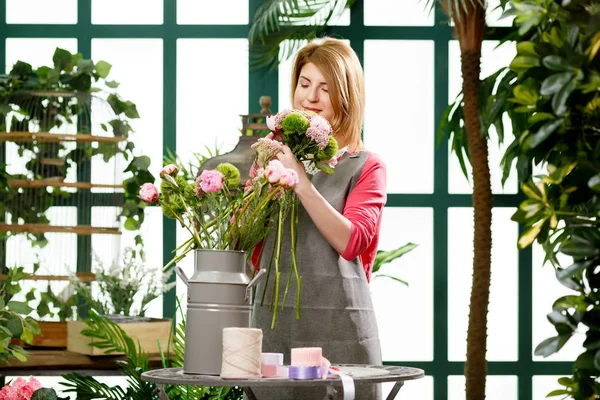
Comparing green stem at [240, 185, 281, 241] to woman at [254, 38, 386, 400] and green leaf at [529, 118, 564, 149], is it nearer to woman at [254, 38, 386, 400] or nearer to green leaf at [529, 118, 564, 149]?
woman at [254, 38, 386, 400]

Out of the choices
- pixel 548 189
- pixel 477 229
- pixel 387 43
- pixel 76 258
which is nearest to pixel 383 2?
pixel 387 43

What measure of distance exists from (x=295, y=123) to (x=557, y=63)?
675 millimetres

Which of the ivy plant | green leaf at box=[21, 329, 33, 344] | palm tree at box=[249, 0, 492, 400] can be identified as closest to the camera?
green leaf at box=[21, 329, 33, 344]

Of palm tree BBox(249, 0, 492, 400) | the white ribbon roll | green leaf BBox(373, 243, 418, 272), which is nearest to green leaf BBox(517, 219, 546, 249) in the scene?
the white ribbon roll

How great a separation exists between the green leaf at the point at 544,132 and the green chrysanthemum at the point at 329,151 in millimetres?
601

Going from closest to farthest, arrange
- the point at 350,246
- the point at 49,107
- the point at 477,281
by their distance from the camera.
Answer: the point at 350,246 → the point at 49,107 → the point at 477,281

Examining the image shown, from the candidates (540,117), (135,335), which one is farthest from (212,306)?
(135,335)

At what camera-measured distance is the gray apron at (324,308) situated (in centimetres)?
203

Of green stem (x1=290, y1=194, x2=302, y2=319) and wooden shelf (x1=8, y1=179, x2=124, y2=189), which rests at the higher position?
wooden shelf (x1=8, y1=179, x2=124, y2=189)

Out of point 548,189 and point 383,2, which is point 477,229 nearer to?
point 383,2

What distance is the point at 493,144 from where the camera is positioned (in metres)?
4.57

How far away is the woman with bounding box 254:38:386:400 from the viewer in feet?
6.57

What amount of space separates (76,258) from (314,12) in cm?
160

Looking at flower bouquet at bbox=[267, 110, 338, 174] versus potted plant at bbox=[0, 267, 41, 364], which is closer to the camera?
flower bouquet at bbox=[267, 110, 338, 174]
